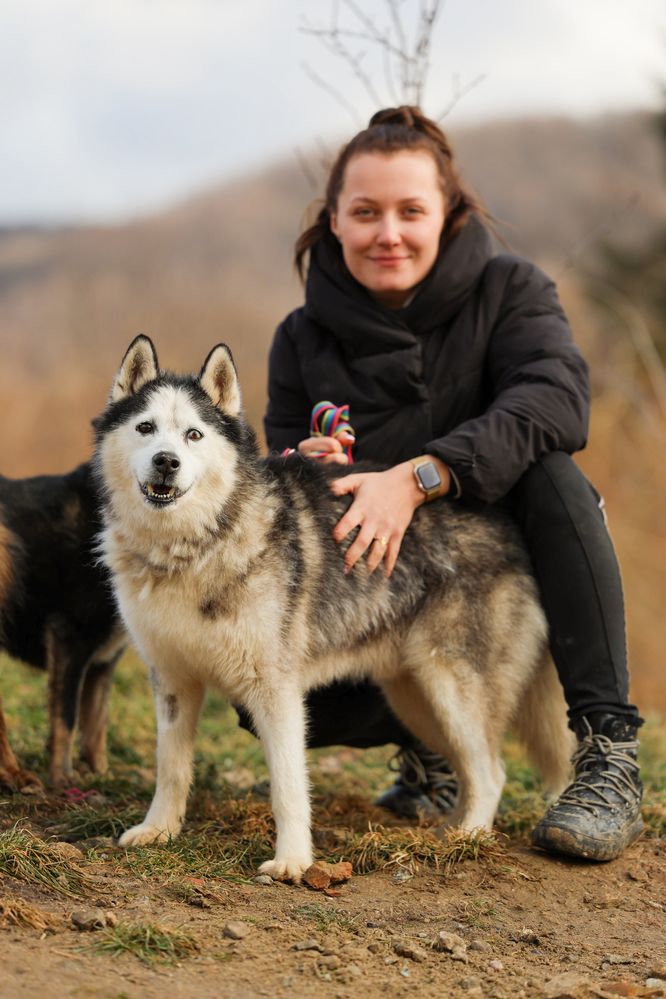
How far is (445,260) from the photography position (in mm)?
3723

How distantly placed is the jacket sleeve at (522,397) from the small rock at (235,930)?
152cm

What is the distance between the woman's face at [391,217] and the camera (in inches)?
144

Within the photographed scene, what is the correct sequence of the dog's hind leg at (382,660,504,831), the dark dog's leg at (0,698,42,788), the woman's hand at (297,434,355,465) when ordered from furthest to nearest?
the dark dog's leg at (0,698,42,788) → the woman's hand at (297,434,355,465) → the dog's hind leg at (382,660,504,831)

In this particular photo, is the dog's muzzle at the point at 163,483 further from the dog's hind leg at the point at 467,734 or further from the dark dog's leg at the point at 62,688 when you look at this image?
the dark dog's leg at the point at 62,688

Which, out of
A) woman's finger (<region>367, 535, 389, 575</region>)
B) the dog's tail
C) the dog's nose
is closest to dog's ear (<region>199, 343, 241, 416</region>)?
the dog's nose

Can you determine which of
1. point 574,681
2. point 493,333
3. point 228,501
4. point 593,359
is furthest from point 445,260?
point 593,359

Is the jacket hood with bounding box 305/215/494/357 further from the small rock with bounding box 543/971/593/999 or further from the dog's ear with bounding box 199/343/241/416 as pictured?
the small rock with bounding box 543/971/593/999

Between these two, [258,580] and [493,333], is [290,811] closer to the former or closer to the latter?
[258,580]

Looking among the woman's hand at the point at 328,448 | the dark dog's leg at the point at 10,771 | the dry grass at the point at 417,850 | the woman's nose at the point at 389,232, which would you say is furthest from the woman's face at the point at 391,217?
the dark dog's leg at the point at 10,771

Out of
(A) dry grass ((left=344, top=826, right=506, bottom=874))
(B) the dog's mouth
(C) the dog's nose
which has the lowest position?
(A) dry grass ((left=344, top=826, right=506, bottom=874))

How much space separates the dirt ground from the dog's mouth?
3.31 feet

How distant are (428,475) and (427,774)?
1.31 meters

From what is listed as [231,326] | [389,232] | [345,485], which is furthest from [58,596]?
[231,326]

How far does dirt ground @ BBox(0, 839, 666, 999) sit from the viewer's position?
88.6 inches
